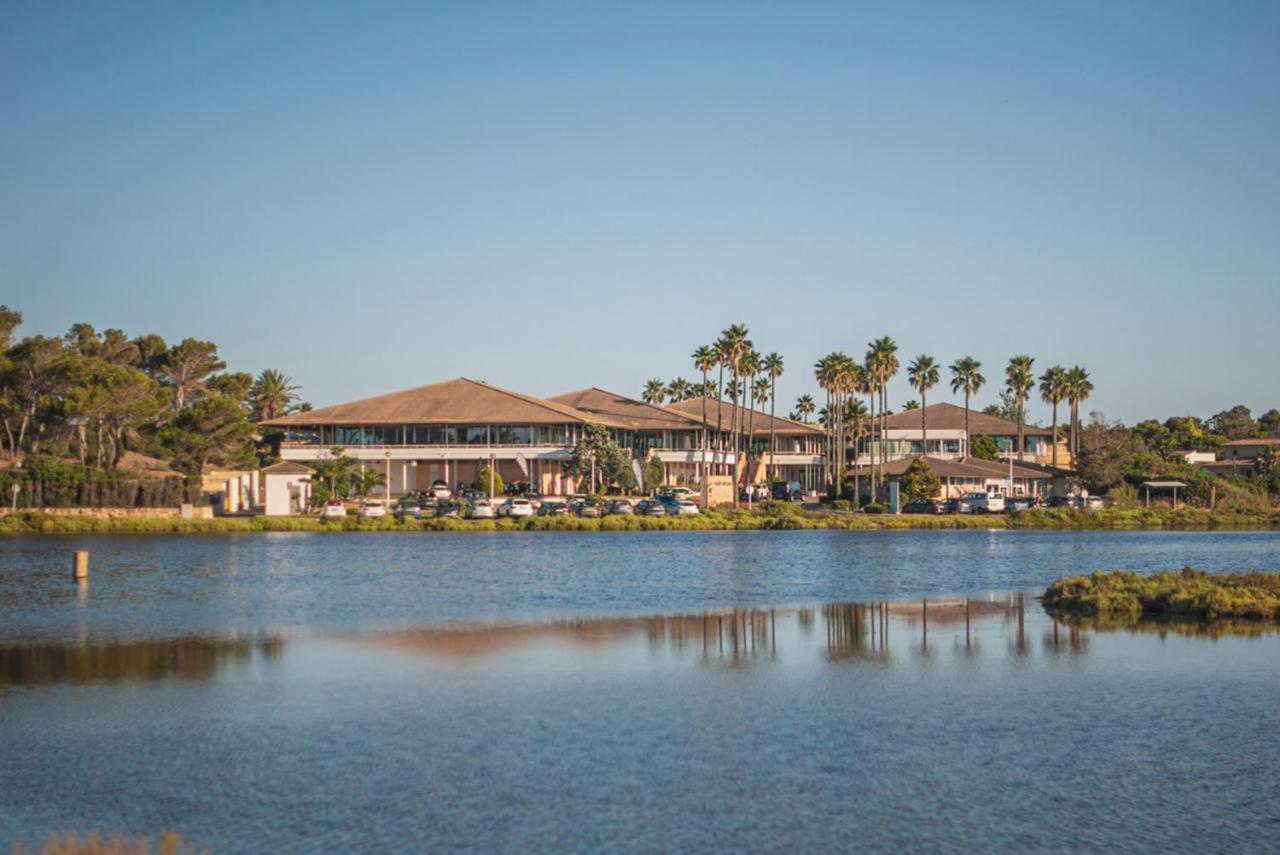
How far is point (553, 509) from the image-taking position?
3489 inches

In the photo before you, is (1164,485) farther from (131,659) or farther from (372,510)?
(131,659)

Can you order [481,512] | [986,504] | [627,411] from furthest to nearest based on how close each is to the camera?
[627,411]
[986,504]
[481,512]

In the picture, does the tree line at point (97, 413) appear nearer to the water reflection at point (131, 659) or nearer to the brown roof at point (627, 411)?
the brown roof at point (627, 411)

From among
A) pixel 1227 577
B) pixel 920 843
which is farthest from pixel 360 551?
pixel 920 843

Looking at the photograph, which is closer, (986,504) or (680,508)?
(680,508)

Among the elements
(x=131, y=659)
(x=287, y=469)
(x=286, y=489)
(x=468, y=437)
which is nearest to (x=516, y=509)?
(x=286, y=489)

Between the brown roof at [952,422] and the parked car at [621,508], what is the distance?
161 feet

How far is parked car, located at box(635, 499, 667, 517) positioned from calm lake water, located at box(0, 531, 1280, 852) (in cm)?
4248

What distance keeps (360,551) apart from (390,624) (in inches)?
1147

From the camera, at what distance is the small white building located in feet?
284

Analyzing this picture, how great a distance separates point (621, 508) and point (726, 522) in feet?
23.8

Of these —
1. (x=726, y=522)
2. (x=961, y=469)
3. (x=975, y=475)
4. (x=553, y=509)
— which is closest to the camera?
(x=726, y=522)

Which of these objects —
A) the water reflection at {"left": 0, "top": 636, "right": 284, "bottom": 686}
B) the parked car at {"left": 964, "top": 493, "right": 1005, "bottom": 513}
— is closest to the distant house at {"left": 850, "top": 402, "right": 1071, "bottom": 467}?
the parked car at {"left": 964, "top": 493, "right": 1005, "bottom": 513}

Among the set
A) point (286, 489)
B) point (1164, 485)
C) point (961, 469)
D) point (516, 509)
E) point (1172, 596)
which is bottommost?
point (1172, 596)
